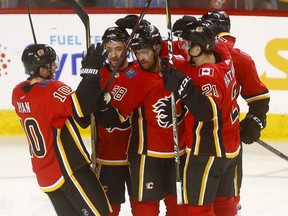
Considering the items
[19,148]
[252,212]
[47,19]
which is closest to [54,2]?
[47,19]

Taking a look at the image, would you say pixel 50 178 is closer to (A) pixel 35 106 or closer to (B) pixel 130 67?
(A) pixel 35 106

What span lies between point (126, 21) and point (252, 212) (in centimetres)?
148

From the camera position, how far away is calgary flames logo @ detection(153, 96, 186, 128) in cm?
373

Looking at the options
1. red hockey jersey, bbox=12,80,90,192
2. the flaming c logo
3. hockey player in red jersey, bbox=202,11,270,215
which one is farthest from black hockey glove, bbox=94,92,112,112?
the flaming c logo

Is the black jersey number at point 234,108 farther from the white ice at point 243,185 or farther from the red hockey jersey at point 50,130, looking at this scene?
the white ice at point 243,185

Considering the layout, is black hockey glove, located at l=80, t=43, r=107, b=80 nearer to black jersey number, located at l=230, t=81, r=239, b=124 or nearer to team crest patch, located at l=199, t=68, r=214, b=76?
team crest patch, located at l=199, t=68, r=214, b=76

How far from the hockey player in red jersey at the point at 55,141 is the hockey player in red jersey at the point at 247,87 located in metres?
0.76

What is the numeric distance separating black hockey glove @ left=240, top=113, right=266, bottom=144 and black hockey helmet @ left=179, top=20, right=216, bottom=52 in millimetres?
621

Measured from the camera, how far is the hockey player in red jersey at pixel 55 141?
11.4ft

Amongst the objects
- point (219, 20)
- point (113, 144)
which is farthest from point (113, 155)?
point (219, 20)

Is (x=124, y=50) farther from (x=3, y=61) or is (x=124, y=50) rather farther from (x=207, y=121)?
(x=3, y=61)

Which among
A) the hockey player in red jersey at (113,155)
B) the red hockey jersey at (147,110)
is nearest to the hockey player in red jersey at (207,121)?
the red hockey jersey at (147,110)

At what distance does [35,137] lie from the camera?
3.54m

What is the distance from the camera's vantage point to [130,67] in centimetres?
380
